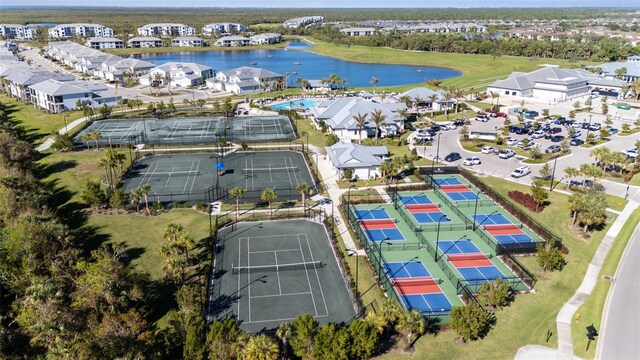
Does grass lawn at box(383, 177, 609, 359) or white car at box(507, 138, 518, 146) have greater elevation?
white car at box(507, 138, 518, 146)

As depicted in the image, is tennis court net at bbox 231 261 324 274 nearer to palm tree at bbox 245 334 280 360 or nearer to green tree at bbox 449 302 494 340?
palm tree at bbox 245 334 280 360

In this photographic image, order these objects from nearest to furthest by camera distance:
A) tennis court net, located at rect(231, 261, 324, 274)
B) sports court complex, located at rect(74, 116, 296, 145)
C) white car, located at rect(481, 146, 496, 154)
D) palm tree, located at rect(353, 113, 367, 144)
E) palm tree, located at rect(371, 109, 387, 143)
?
tennis court net, located at rect(231, 261, 324, 274) → white car, located at rect(481, 146, 496, 154) → palm tree, located at rect(371, 109, 387, 143) → palm tree, located at rect(353, 113, 367, 144) → sports court complex, located at rect(74, 116, 296, 145)

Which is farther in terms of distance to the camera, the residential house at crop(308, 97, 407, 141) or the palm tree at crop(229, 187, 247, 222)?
the residential house at crop(308, 97, 407, 141)

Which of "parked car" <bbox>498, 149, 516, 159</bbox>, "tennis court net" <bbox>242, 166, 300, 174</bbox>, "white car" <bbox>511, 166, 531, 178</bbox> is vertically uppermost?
Answer: "parked car" <bbox>498, 149, 516, 159</bbox>

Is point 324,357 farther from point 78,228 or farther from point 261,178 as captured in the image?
point 261,178

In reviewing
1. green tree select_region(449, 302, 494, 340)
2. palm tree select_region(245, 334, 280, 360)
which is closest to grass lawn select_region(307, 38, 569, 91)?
green tree select_region(449, 302, 494, 340)
